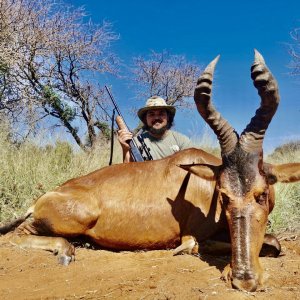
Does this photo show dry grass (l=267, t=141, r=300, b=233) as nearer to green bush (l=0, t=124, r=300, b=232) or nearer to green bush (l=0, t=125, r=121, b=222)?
green bush (l=0, t=124, r=300, b=232)

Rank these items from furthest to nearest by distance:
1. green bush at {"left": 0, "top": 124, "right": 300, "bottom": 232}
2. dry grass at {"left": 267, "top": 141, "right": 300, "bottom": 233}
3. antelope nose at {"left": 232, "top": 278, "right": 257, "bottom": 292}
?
green bush at {"left": 0, "top": 124, "right": 300, "bottom": 232} → dry grass at {"left": 267, "top": 141, "right": 300, "bottom": 233} → antelope nose at {"left": 232, "top": 278, "right": 257, "bottom": 292}

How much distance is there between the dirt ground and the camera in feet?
13.0

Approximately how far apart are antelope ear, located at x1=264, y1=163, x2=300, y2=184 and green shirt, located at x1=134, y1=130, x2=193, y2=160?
11.8 ft

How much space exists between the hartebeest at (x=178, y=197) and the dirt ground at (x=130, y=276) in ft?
0.71

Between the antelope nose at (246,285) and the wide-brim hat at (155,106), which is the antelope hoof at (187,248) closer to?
the antelope nose at (246,285)

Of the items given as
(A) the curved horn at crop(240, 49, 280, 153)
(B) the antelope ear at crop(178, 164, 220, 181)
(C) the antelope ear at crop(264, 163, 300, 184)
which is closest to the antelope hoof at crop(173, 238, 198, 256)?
(B) the antelope ear at crop(178, 164, 220, 181)

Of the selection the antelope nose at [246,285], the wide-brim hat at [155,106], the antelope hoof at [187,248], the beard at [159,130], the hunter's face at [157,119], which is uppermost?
the wide-brim hat at [155,106]

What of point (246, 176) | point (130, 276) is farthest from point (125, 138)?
point (246, 176)

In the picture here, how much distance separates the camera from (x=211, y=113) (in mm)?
4934

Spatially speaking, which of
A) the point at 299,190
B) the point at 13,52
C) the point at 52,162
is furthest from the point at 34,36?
the point at 299,190

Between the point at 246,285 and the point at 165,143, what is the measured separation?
15.9ft

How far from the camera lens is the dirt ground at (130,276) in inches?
155

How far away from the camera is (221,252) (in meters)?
5.13

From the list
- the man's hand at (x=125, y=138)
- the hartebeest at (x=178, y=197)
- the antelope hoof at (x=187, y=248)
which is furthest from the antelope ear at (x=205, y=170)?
the man's hand at (x=125, y=138)
